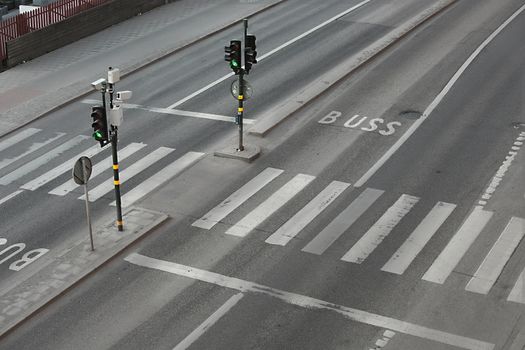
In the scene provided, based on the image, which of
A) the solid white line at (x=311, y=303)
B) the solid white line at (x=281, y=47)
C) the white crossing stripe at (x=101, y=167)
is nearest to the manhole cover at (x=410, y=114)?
the solid white line at (x=281, y=47)

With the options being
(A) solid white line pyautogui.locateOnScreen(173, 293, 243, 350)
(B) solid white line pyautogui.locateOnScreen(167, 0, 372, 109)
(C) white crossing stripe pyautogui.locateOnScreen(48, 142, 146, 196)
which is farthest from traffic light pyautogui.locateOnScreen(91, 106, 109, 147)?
(B) solid white line pyautogui.locateOnScreen(167, 0, 372, 109)

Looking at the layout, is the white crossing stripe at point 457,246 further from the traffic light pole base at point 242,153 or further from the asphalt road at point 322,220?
the traffic light pole base at point 242,153

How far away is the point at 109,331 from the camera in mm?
18422

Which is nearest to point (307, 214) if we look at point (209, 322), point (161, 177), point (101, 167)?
point (161, 177)

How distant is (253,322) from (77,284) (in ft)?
15.3

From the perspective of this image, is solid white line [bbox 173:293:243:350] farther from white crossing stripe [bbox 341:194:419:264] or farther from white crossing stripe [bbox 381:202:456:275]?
white crossing stripe [bbox 381:202:456:275]

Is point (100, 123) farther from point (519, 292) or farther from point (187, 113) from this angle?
point (519, 292)

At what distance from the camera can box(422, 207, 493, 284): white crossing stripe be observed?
796 inches

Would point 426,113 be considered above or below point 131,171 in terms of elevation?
above

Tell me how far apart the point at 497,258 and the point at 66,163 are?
44.9 feet

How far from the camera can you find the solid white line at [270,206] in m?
22.6

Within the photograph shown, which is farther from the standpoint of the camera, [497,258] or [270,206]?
[270,206]

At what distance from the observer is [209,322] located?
Answer: 18594 millimetres

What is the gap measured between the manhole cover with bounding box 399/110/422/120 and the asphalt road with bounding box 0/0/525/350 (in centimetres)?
9
